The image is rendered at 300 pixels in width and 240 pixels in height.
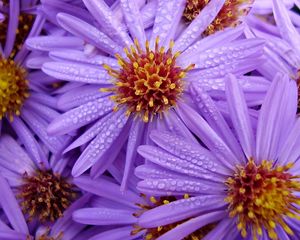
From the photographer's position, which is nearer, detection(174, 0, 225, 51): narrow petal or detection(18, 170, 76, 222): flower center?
detection(174, 0, 225, 51): narrow petal

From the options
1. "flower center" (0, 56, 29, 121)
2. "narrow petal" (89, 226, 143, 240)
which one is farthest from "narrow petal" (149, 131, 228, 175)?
"flower center" (0, 56, 29, 121)

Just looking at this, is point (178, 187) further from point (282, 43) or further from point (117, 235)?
point (282, 43)

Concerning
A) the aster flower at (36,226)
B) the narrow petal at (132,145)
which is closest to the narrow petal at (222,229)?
the narrow petal at (132,145)

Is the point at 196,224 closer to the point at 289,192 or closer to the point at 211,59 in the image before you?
the point at 289,192

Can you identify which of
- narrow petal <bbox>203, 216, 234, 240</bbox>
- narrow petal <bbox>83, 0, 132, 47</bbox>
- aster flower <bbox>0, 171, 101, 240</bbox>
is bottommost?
aster flower <bbox>0, 171, 101, 240</bbox>

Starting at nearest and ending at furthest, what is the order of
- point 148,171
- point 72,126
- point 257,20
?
point 148,171 < point 72,126 < point 257,20

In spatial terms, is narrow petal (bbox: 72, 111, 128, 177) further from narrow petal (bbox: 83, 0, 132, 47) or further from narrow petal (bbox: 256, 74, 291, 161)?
narrow petal (bbox: 256, 74, 291, 161)

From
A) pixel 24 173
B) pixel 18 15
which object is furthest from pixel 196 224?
pixel 18 15
